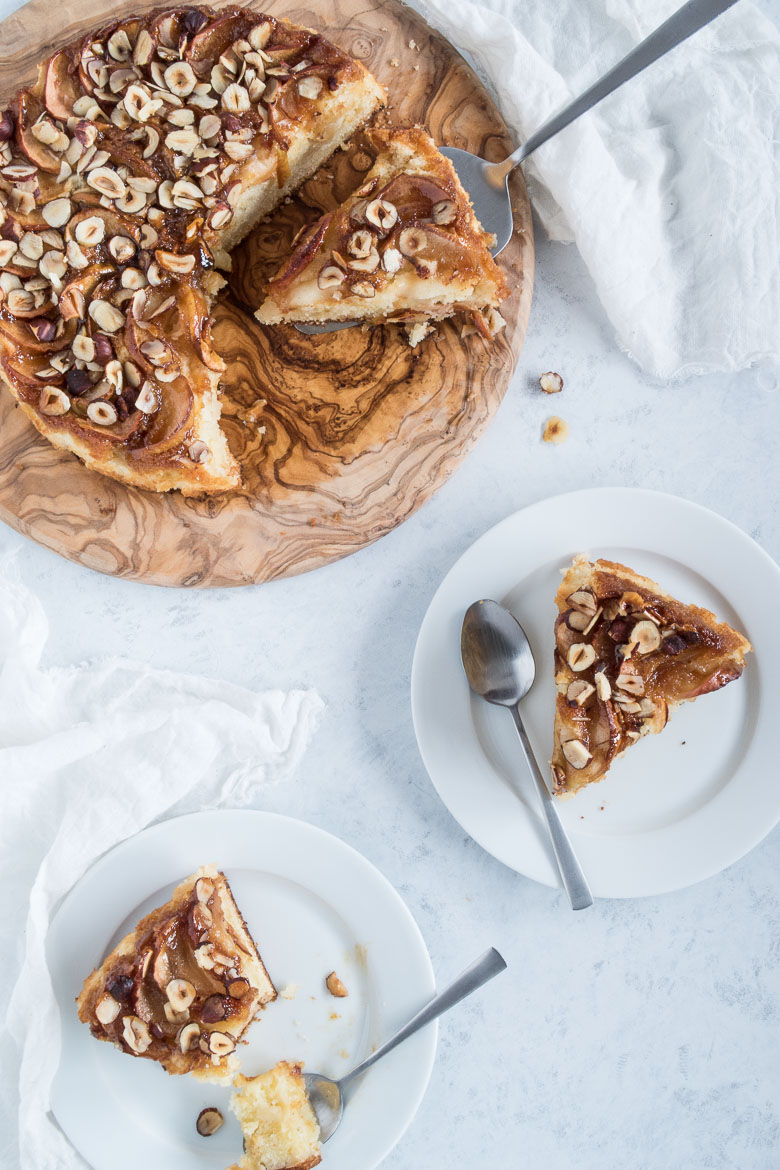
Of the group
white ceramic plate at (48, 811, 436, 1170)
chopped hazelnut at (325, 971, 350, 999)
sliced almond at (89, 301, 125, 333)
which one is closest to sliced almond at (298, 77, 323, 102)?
sliced almond at (89, 301, 125, 333)

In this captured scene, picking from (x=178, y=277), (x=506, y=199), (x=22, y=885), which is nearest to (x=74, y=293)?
(x=178, y=277)

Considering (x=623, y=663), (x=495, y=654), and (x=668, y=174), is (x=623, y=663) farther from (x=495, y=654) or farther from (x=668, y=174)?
(x=668, y=174)

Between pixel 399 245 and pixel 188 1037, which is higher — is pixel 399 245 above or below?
above

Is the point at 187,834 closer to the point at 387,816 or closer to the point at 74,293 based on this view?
the point at 387,816

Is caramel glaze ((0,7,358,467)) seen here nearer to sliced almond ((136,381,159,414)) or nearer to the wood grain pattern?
sliced almond ((136,381,159,414))

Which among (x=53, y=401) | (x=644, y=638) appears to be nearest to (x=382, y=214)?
(x=53, y=401)
